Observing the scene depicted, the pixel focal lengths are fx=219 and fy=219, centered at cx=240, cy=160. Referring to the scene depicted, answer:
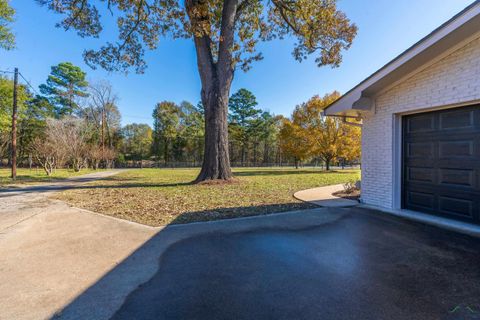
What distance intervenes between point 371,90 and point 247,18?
9.68 metres

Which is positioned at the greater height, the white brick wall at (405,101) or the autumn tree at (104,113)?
the autumn tree at (104,113)

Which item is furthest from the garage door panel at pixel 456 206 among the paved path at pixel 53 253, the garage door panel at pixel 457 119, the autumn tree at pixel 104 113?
the autumn tree at pixel 104 113

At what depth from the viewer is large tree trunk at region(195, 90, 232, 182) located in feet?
33.7

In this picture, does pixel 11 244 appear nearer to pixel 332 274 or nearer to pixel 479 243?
pixel 332 274

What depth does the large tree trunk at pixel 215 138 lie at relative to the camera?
10273mm

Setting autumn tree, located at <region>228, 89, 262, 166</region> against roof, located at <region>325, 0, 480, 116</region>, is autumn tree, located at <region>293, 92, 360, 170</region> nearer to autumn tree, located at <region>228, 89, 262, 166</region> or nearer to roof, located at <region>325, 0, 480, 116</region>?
roof, located at <region>325, 0, 480, 116</region>

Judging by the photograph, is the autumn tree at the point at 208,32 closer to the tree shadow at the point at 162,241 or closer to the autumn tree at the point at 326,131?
the tree shadow at the point at 162,241

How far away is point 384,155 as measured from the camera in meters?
5.62

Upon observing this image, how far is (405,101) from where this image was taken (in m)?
5.20

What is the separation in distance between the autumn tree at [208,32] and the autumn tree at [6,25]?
258 inches

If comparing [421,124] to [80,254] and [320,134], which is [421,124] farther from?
[320,134]

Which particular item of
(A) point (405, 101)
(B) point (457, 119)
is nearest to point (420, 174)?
(B) point (457, 119)

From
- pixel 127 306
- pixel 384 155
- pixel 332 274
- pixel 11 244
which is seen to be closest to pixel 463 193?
pixel 384 155

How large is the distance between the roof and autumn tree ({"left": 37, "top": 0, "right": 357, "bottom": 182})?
18.7ft
